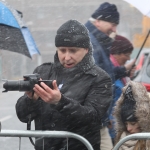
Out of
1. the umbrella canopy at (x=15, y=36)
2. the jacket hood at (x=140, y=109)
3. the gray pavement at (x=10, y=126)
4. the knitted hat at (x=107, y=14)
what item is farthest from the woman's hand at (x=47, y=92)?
the knitted hat at (x=107, y=14)

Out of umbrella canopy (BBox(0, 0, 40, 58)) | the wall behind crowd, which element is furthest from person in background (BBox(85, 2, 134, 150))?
the wall behind crowd

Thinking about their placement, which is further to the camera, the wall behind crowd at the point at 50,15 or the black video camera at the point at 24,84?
the wall behind crowd at the point at 50,15

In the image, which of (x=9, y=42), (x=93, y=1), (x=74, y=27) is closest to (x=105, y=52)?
(x=9, y=42)

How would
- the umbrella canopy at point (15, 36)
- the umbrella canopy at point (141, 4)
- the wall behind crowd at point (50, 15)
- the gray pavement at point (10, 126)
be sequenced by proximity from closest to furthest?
the umbrella canopy at point (15, 36), the umbrella canopy at point (141, 4), the gray pavement at point (10, 126), the wall behind crowd at point (50, 15)

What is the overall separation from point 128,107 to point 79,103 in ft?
1.98

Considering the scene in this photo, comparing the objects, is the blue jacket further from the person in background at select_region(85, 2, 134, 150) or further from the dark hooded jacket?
the dark hooded jacket

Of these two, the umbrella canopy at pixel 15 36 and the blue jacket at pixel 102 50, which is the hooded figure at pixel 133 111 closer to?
the blue jacket at pixel 102 50

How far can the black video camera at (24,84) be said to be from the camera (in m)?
4.04

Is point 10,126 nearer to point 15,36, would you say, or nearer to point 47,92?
point 15,36

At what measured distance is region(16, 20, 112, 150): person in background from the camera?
4398 millimetres

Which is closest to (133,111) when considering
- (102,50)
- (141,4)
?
(102,50)

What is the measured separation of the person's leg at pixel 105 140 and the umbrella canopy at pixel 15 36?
1.13 metres

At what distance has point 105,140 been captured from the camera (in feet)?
17.7

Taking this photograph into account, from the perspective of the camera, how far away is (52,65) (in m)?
4.68
